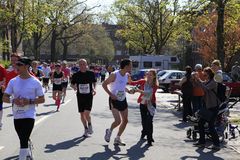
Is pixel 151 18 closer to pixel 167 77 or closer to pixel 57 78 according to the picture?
pixel 167 77

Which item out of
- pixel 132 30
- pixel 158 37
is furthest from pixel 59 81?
pixel 132 30

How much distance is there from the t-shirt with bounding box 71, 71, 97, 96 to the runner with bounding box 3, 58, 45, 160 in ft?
14.6

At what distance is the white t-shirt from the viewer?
6840 millimetres

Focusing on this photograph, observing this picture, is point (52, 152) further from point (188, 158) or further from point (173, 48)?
point (173, 48)

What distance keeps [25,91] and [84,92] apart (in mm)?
4572

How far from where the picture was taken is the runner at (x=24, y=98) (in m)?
6.81

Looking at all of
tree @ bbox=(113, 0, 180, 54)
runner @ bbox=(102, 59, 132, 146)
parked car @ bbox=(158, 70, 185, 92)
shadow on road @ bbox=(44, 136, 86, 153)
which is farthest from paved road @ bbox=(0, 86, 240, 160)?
tree @ bbox=(113, 0, 180, 54)

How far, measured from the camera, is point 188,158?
9016mm

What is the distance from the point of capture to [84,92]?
11.4 meters

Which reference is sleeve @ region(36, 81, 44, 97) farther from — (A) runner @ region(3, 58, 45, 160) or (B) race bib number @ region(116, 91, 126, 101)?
(B) race bib number @ region(116, 91, 126, 101)

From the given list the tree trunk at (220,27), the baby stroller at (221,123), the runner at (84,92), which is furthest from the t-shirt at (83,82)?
the tree trunk at (220,27)

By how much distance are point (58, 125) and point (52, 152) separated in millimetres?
4162

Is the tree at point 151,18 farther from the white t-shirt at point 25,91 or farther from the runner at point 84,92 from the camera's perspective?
the white t-shirt at point 25,91

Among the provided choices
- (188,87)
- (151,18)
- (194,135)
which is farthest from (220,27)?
(151,18)
